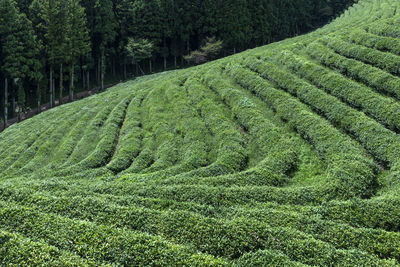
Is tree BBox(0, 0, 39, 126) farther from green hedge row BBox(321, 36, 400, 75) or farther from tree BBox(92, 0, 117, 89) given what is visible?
green hedge row BBox(321, 36, 400, 75)

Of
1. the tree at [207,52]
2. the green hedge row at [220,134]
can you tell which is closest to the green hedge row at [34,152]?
the green hedge row at [220,134]

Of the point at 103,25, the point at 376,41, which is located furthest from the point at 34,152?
the point at 103,25

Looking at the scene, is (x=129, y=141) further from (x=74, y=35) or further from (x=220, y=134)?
(x=74, y=35)

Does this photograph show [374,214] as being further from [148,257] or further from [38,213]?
[38,213]

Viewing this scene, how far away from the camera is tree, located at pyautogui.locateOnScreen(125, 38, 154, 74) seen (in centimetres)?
5603

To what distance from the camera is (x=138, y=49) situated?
56188mm

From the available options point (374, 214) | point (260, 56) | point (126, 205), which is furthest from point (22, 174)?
point (260, 56)

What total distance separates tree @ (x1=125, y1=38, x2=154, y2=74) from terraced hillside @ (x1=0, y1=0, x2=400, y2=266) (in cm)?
3054

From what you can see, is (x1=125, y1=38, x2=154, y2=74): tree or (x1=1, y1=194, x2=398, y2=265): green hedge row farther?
(x1=125, y1=38, x2=154, y2=74): tree

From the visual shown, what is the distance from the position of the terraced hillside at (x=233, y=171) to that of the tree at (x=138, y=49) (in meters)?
30.5

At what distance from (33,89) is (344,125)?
5236cm

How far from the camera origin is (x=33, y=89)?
51.1 m

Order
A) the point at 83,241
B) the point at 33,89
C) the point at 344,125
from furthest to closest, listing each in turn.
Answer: the point at 33,89 < the point at 344,125 < the point at 83,241

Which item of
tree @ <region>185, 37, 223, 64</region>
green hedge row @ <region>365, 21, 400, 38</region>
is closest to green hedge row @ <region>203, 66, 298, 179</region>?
green hedge row @ <region>365, 21, 400, 38</region>
